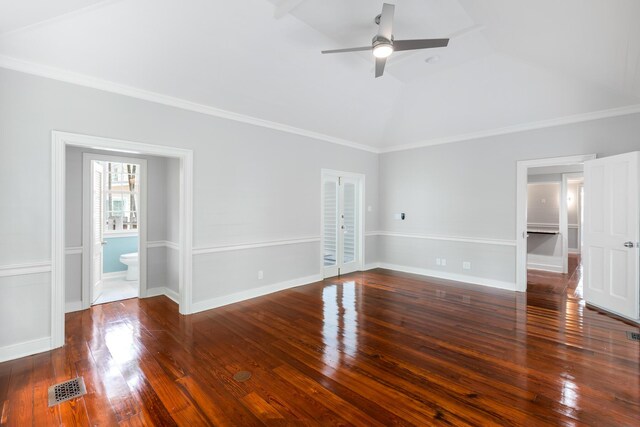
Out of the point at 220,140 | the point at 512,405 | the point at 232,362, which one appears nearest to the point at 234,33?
the point at 220,140

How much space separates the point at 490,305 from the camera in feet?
14.5

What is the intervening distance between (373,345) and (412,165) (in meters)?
4.43

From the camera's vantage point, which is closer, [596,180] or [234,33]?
[234,33]

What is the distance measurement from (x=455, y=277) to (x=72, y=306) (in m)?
6.33

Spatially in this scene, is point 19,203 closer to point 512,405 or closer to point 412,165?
point 512,405

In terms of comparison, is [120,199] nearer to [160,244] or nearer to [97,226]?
[97,226]

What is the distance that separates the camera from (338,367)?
2.68m

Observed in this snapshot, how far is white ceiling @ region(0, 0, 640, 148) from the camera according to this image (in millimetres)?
2727

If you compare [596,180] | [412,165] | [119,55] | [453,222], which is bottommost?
[453,222]

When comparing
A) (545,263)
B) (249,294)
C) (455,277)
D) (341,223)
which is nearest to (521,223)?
(455,277)

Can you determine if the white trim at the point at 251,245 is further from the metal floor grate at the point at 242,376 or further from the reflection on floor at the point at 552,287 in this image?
the reflection on floor at the point at 552,287

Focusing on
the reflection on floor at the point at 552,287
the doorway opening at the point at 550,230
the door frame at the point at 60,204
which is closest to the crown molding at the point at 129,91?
the door frame at the point at 60,204

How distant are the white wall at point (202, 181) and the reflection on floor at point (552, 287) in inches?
129

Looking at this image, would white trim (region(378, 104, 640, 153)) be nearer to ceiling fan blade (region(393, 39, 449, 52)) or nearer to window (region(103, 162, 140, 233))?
ceiling fan blade (region(393, 39, 449, 52))
